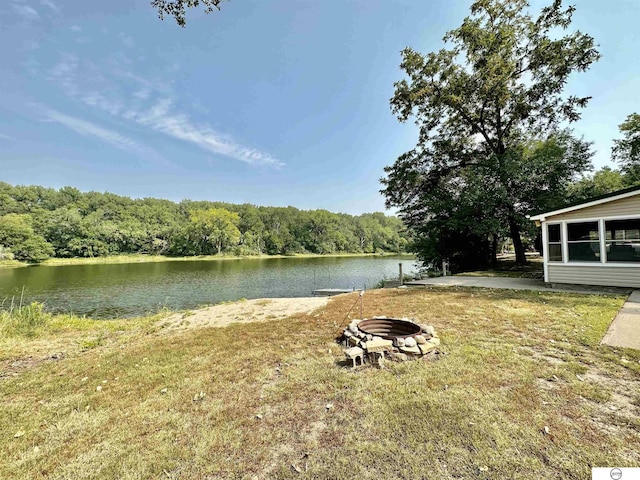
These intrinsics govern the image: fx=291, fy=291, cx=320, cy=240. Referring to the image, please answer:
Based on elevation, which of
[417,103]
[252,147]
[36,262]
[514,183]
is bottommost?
[36,262]

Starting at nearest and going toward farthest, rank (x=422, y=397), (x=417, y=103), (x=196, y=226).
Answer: (x=422, y=397) < (x=417, y=103) < (x=196, y=226)

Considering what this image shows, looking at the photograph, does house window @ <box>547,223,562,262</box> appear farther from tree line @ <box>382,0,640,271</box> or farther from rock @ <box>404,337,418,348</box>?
rock @ <box>404,337,418,348</box>

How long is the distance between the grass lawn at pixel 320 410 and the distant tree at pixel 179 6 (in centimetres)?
525

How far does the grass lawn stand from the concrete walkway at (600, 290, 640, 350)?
0.65 ft

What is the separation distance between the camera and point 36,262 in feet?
136

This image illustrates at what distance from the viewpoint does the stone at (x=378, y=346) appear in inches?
152

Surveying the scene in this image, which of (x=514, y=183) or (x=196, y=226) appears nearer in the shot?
(x=514, y=183)

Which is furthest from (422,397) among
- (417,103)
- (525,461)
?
(417,103)

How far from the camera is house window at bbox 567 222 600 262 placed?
29.2ft

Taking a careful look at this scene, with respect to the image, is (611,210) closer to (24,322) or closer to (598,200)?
(598,200)

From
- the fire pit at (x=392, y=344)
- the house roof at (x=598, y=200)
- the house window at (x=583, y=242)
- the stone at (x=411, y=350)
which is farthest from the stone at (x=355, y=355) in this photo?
the house window at (x=583, y=242)

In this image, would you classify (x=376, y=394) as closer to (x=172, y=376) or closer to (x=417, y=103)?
(x=172, y=376)

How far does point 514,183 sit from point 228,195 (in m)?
82.2

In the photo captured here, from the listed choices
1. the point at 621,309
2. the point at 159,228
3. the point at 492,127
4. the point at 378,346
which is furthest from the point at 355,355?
the point at 159,228
